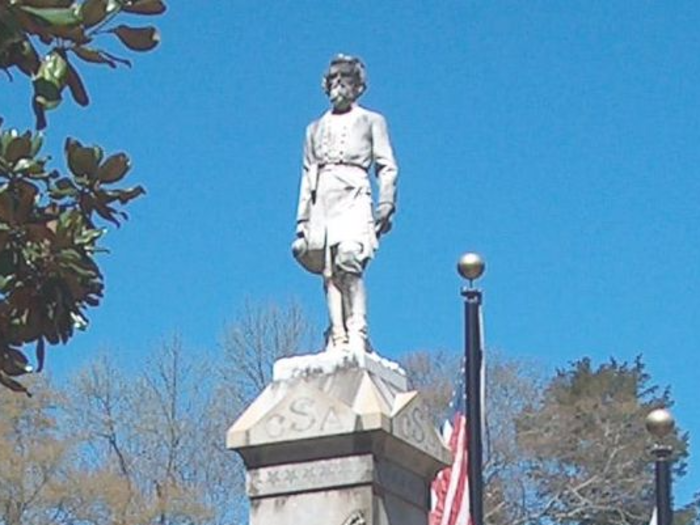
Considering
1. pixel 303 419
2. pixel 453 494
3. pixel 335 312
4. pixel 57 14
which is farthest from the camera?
pixel 453 494

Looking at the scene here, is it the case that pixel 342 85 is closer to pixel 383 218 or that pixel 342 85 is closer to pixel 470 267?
pixel 383 218

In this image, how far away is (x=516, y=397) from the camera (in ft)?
145

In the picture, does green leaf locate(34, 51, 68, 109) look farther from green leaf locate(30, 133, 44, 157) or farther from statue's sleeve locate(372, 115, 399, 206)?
statue's sleeve locate(372, 115, 399, 206)

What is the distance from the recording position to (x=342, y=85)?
9469 millimetres

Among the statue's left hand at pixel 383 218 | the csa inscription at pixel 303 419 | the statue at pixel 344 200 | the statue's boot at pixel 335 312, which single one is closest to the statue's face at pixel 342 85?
the statue at pixel 344 200

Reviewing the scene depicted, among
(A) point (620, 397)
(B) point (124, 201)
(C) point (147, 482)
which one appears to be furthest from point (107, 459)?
(B) point (124, 201)

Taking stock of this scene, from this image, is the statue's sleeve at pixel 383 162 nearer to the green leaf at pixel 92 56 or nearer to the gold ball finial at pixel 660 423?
the green leaf at pixel 92 56

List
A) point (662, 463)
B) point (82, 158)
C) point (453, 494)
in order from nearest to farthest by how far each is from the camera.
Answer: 1. point (82, 158)
2. point (453, 494)
3. point (662, 463)

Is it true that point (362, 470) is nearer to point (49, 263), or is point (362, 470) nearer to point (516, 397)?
point (49, 263)

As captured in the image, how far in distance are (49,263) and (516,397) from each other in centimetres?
4168

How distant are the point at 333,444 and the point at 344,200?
1.32 metres

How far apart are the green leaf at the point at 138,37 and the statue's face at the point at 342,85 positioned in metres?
6.39

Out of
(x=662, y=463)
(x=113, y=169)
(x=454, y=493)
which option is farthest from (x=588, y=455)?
(x=113, y=169)

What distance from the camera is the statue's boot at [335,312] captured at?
9.22 metres
